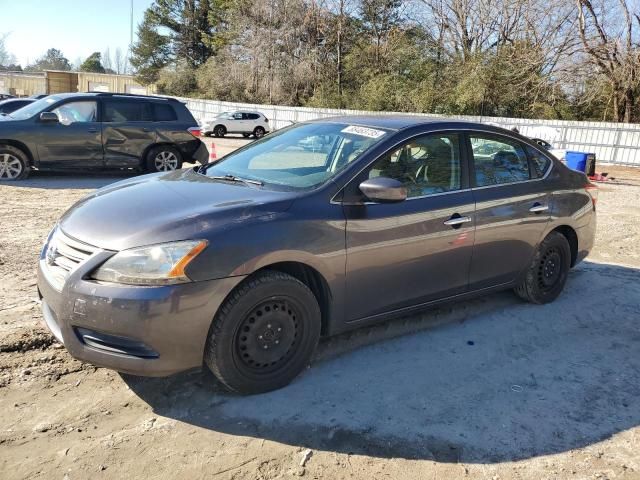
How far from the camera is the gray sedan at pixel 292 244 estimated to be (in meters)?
2.99

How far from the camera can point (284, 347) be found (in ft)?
11.3

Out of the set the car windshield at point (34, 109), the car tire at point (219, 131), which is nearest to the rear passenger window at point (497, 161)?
the car windshield at point (34, 109)

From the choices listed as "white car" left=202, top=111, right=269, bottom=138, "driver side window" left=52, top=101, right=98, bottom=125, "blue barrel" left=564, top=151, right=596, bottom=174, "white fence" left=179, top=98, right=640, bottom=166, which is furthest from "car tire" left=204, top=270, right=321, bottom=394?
"white car" left=202, top=111, right=269, bottom=138

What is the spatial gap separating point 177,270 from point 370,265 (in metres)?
1.35

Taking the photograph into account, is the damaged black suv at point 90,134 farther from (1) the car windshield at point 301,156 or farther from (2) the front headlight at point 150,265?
(2) the front headlight at point 150,265

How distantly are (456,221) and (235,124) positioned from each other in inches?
1074

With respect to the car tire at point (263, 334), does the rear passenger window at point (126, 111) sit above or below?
above

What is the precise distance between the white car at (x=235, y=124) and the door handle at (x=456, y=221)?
26844 millimetres

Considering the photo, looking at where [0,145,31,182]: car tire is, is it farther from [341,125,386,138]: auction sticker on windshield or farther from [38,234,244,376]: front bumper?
[38,234,244,376]: front bumper

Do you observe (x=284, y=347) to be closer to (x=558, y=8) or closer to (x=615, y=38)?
(x=615, y=38)

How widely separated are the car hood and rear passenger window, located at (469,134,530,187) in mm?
1817

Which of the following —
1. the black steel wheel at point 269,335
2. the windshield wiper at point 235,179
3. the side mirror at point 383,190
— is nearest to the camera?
the black steel wheel at point 269,335

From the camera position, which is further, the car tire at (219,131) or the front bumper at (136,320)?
the car tire at (219,131)

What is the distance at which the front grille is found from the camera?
3119mm
